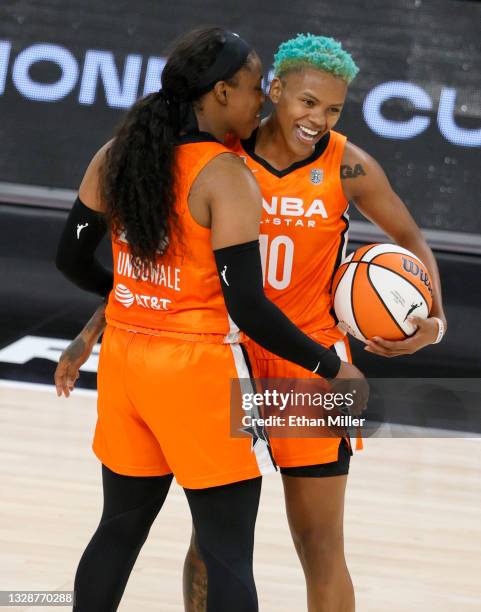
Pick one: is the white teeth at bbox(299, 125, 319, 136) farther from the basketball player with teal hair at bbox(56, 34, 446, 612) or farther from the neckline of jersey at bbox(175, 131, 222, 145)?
the neckline of jersey at bbox(175, 131, 222, 145)

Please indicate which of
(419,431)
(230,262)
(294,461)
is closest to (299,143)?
(230,262)

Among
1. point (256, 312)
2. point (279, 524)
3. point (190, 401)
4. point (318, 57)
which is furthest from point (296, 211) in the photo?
point (279, 524)

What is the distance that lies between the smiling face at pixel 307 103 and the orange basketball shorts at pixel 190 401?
0.55 metres

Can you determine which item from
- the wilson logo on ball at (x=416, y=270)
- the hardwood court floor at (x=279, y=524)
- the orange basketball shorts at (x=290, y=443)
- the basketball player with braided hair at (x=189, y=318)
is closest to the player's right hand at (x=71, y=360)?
the basketball player with braided hair at (x=189, y=318)

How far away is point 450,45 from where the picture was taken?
7559 millimetres

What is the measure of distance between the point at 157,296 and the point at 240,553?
0.59 m

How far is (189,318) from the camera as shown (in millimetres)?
2484

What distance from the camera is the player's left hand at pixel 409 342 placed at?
2.71 metres

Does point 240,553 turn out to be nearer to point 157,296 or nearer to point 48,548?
point 157,296

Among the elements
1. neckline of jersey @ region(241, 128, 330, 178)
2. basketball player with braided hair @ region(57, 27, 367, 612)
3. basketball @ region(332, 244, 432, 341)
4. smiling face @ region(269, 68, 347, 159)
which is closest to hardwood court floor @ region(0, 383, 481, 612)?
basketball player with braided hair @ region(57, 27, 367, 612)

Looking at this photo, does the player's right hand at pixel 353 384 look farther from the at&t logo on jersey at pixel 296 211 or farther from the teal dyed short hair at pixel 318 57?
the teal dyed short hair at pixel 318 57

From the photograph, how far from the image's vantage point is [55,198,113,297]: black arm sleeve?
8.69 ft

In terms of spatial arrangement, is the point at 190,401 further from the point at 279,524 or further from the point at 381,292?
the point at 279,524

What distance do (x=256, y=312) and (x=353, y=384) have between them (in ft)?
1.13
